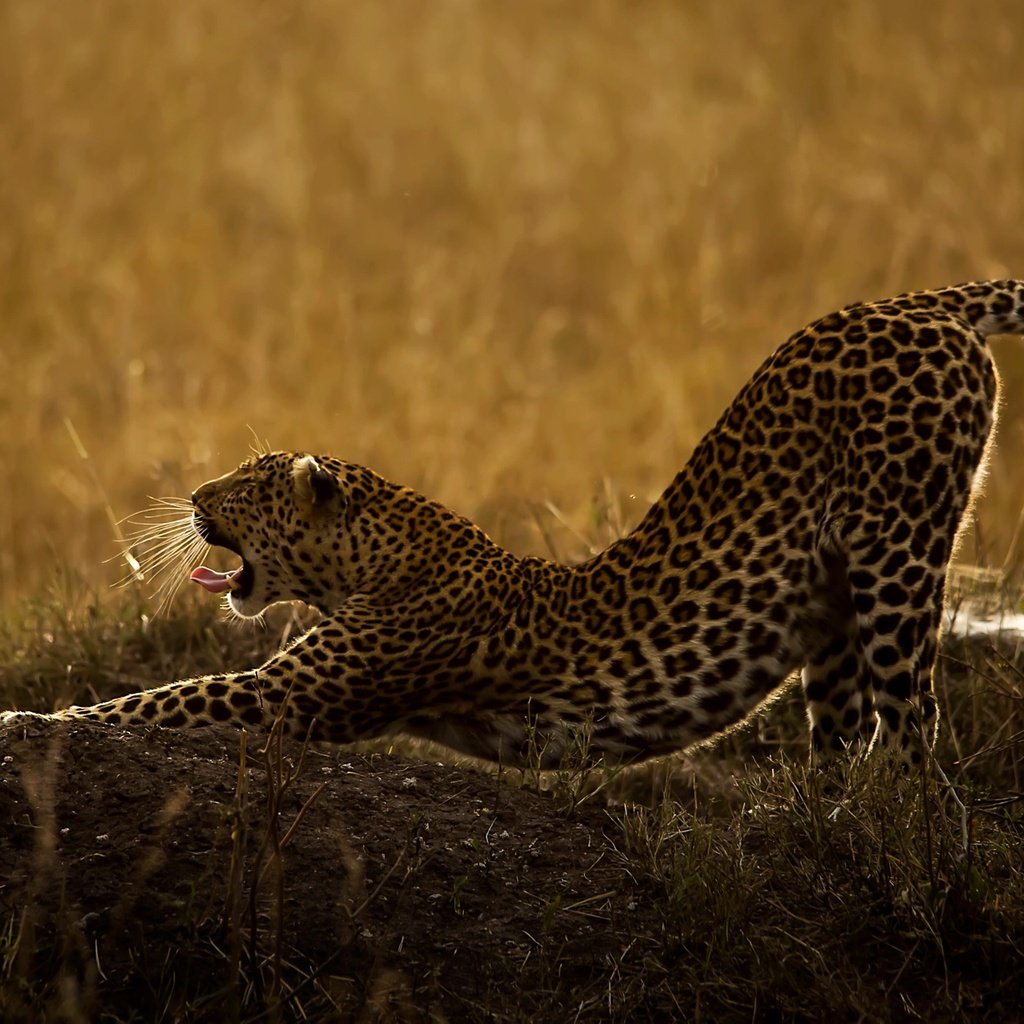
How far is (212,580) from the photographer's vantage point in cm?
845

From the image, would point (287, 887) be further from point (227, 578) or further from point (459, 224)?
point (459, 224)

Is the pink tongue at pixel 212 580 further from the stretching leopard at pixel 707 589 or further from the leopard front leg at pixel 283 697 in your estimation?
the leopard front leg at pixel 283 697

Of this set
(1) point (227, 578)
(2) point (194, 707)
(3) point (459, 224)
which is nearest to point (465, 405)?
(3) point (459, 224)

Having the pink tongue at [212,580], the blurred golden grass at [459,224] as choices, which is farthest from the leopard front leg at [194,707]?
the blurred golden grass at [459,224]

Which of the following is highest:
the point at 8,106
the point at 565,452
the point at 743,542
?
the point at 8,106

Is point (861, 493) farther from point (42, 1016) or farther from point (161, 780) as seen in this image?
point (42, 1016)

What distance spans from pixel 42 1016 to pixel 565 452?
10454mm

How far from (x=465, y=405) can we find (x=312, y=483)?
27.5ft

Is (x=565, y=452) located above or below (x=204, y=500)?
below

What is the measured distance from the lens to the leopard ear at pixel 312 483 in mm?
8266

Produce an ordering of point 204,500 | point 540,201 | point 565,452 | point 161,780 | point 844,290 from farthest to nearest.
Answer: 1. point 540,201
2. point 844,290
3. point 565,452
4. point 204,500
5. point 161,780

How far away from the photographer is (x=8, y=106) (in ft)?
75.7

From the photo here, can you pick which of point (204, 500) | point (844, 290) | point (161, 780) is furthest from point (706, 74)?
point (161, 780)

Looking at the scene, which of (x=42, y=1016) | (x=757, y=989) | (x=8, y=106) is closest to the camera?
(x=42, y=1016)
